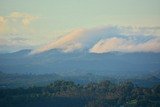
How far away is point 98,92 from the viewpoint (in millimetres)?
73500

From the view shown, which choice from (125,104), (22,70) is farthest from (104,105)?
(22,70)

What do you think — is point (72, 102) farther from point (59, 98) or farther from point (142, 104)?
point (142, 104)

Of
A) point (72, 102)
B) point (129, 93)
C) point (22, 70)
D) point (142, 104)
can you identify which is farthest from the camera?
point (22, 70)

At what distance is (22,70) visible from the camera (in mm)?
193000

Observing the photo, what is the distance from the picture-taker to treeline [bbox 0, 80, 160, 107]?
6084 centimetres

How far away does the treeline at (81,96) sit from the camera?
6084 cm

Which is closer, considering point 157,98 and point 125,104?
point 125,104

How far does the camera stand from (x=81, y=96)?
224 ft

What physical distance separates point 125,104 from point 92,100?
5.80 meters

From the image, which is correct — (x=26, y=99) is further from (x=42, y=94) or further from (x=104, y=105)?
(x=104, y=105)

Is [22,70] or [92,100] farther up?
[22,70]

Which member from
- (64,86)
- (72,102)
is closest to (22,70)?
(64,86)

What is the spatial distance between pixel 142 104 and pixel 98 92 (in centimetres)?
1465

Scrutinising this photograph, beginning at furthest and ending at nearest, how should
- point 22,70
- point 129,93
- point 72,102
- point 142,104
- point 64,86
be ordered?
1. point 22,70
2. point 64,86
3. point 129,93
4. point 72,102
5. point 142,104
